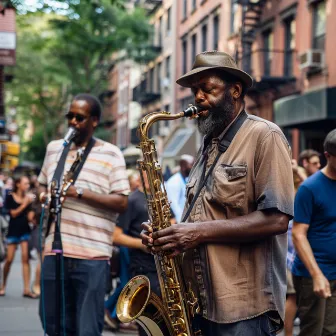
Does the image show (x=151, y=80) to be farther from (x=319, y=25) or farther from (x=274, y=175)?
Answer: (x=274, y=175)

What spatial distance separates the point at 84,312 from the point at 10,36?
12.0 metres

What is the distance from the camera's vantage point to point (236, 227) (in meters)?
3.26

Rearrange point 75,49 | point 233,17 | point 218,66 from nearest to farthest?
1. point 218,66
2. point 233,17
3. point 75,49

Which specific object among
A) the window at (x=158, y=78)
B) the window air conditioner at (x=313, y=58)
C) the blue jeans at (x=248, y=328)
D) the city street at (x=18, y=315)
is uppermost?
the window at (x=158, y=78)

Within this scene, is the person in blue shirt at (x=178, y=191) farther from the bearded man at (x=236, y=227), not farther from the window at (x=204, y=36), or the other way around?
the window at (x=204, y=36)

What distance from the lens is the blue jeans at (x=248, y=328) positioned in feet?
10.8

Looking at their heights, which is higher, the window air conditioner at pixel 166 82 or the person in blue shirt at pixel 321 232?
the window air conditioner at pixel 166 82

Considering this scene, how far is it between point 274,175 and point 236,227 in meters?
0.27

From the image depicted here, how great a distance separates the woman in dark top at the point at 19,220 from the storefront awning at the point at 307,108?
8.35 meters

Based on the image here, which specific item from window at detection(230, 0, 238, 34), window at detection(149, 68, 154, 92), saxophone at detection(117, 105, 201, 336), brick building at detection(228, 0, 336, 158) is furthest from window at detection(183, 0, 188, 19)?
saxophone at detection(117, 105, 201, 336)

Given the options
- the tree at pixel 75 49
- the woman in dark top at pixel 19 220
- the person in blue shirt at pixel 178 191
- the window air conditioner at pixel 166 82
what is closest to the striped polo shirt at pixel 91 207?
the person in blue shirt at pixel 178 191

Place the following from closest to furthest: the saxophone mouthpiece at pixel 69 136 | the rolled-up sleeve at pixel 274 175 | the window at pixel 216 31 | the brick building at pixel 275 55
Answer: the rolled-up sleeve at pixel 274 175 → the saxophone mouthpiece at pixel 69 136 → the brick building at pixel 275 55 → the window at pixel 216 31

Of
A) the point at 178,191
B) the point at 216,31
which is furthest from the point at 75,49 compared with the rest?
the point at 178,191

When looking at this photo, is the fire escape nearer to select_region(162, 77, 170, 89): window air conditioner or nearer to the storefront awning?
the storefront awning
